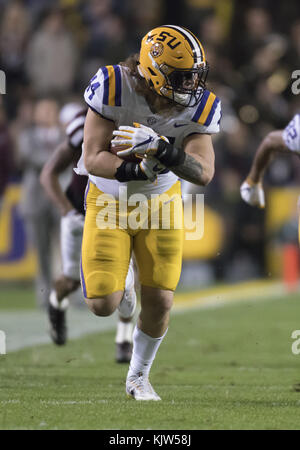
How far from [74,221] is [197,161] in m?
2.33

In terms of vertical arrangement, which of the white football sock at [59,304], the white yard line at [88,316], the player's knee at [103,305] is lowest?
the white yard line at [88,316]

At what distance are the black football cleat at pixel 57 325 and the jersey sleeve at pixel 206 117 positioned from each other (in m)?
2.44

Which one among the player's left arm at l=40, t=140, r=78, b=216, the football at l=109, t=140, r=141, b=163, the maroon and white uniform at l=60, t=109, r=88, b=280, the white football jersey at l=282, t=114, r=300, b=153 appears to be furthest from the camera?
the maroon and white uniform at l=60, t=109, r=88, b=280

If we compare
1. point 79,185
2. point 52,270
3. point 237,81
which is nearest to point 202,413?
point 79,185

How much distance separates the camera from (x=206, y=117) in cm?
450

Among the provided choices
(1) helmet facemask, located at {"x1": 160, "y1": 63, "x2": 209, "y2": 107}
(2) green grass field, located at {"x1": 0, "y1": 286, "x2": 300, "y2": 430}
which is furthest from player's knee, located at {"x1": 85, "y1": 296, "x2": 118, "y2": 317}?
(1) helmet facemask, located at {"x1": 160, "y1": 63, "x2": 209, "y2": 107}

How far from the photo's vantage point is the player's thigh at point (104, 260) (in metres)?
4.55

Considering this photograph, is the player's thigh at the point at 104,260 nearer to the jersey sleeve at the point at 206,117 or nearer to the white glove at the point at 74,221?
the jersey sleeve at the point at 206,117

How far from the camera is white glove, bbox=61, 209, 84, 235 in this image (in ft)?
21.2

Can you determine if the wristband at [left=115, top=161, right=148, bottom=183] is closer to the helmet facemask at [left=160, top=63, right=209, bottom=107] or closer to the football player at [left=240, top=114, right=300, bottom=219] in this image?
the helmet facemask at [left=160, top=63, right=209, bottom=107]

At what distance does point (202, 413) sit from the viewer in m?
4.14

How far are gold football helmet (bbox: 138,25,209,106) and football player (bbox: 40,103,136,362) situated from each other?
1.76m

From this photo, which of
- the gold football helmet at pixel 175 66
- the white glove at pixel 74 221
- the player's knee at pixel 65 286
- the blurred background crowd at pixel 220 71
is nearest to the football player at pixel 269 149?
the gold football helmet at pixel 175 66

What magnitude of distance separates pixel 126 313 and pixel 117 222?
3.94 ft
